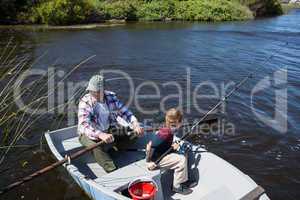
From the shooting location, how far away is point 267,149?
870 cm

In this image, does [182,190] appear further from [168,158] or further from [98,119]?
[98,119]

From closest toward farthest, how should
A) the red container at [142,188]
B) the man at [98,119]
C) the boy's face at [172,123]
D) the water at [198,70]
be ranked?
the red container at [142,188], the boy's face at [172,123], the man at [98,119], the water at [198,70]

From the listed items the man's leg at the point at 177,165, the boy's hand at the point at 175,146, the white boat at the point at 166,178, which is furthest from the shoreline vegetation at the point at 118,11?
the man's leg at the point at 177,165

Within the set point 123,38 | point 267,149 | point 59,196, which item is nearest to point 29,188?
point 59,196

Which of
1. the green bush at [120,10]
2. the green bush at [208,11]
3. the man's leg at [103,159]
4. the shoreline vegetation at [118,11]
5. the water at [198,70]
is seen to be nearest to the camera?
the man's leg at [103,159]

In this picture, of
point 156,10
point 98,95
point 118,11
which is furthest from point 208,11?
point 98,95

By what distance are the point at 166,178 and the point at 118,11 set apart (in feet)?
93.1

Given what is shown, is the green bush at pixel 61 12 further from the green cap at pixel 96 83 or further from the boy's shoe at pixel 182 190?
the boy's shoe at pixel 182 190

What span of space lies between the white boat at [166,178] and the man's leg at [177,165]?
0.65 ft

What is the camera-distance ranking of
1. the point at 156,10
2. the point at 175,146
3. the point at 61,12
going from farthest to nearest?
1. the point at 156,10
2. the point at 61,12
3. the point at 175,146

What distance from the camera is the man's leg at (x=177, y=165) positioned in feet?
20.2

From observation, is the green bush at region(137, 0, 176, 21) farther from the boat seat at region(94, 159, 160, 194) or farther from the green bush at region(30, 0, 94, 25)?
the boat seat at region(94, 159, 160, 194)

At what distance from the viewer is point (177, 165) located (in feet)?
20.2

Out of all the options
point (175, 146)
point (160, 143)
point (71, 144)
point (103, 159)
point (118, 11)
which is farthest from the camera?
point (118, 11)
